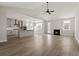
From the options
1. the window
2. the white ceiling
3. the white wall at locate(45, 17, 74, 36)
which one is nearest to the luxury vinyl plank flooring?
the white ceiling

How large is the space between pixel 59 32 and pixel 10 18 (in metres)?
7.27

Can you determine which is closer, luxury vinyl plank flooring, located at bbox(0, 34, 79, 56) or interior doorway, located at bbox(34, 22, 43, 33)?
luxury vinyl plank flooring, located at bbox(0, 34, 79, 56)

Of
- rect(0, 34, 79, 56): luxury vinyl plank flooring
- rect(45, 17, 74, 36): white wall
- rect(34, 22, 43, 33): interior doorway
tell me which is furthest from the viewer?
rect(34, 22, 43, 33): interior doorway

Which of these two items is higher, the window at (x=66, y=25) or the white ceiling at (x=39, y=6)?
the white ceiling at (x=39, y=6)

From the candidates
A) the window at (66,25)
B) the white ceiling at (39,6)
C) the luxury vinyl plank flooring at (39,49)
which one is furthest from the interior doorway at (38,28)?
the luxury vinyl plank flooring at (39,49)

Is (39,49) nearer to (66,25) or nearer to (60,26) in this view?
(66,25)

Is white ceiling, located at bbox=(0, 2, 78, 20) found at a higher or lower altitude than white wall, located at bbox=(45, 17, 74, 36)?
higher

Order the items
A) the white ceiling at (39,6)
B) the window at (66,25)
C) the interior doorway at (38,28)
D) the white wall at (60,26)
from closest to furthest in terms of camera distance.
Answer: the white ceiling at (39,6)
the white wall at (60,26)
the window at (66,25)
the interior doorway at (38,28)

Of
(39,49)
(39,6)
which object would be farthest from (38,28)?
(39,49)

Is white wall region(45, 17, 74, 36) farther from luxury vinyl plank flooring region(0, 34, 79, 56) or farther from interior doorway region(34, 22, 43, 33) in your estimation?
luxury vinyl plank flooring region(0, 34, 79, 56)

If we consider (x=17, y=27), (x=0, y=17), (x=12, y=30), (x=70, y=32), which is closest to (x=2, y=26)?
(x=0, y=17)

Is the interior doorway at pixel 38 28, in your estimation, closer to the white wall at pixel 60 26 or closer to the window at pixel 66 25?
the white wall at pixel 60 26

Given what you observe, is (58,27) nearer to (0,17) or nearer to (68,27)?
(68,27)

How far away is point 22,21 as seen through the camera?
10383 millimetres
